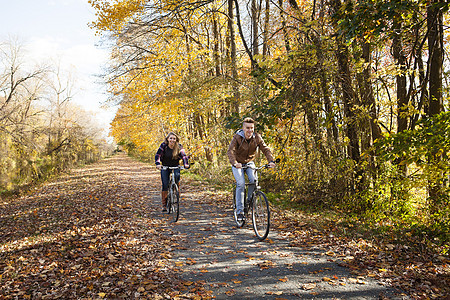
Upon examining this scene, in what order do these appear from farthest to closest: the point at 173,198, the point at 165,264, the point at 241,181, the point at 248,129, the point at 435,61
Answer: the point at 173,198
the point at 435,61
the point at 241,181
the point at 248,129
the point at 165,264

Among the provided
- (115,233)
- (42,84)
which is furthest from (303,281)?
(42,84)

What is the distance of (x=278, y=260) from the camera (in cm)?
479

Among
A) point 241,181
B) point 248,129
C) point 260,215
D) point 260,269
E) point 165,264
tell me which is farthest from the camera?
point 241,181

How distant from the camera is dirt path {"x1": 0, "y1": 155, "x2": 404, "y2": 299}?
153 inches

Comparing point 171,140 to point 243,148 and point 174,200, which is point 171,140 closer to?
point 174,200

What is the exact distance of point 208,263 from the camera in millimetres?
4828

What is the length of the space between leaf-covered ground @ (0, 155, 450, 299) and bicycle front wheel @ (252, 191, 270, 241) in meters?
0.23

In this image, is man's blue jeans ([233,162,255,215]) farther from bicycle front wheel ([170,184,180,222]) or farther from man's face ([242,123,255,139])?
bicycle front wheel ([170,184,180,222])

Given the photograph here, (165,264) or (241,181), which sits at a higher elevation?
(241,181)

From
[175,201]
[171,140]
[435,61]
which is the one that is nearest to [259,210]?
[175,201]

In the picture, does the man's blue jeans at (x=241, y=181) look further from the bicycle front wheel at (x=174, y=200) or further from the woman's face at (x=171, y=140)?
the woman's face at (x=171, y=140)

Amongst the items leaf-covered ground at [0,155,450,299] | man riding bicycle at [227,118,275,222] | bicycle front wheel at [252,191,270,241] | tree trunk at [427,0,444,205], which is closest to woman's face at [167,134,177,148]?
leaf-covered ground at [0,155,450,299]

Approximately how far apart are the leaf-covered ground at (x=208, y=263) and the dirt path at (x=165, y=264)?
0.05 feet

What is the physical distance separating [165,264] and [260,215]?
6.78ft
